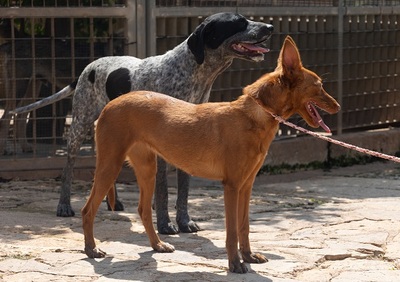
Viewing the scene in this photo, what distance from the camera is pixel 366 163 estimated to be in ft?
39.9

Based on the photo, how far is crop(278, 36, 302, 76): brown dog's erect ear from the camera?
645cm

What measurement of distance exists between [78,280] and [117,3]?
4.92 meters

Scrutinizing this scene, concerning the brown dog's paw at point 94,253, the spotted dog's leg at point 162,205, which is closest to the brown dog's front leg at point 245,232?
the brown dog's paw at point 94,253

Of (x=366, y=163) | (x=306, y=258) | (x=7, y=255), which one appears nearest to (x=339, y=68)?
(x=366, y=163)

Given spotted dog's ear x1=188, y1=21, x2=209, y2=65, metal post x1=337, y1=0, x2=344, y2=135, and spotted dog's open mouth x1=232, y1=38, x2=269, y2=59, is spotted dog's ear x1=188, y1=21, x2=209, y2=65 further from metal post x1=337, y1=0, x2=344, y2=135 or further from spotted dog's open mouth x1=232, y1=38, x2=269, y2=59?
metal post x1=337, y1=0, x2=344, y2=135

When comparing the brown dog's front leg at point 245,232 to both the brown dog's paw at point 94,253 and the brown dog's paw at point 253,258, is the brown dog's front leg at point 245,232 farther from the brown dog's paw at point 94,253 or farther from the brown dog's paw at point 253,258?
the brown dog's paw at point 94,253

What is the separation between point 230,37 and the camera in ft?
26.9

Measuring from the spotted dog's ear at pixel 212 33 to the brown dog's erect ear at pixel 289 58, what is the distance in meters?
1.72

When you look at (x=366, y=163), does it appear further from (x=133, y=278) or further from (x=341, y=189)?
(x=133, y=278)

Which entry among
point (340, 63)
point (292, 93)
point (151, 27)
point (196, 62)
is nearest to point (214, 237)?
point (196, 62)

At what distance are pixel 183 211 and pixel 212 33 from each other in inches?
59.8

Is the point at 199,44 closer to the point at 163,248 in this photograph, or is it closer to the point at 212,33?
the point at 212,33

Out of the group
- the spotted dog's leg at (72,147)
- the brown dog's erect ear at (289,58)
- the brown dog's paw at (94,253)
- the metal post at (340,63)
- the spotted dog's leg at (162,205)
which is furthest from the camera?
the metal post at (340,63)

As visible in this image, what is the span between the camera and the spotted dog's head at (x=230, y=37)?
8180 millimetres
